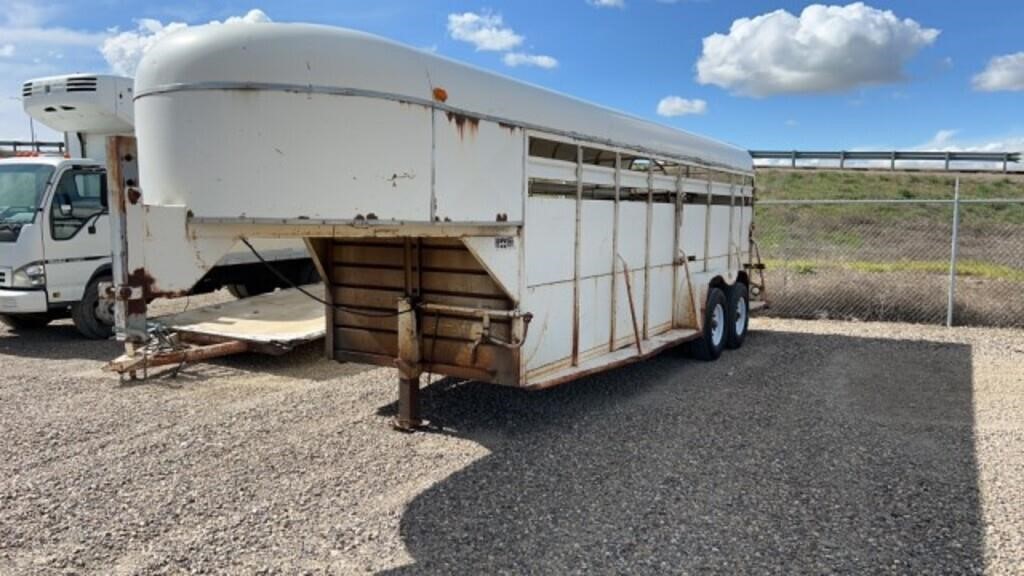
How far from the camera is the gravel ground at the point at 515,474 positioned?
12.0 ft

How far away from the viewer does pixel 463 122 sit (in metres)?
4.35

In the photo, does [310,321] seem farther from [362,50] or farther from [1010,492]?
[1010,492]

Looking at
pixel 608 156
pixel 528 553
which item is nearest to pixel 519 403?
pixel 608 156

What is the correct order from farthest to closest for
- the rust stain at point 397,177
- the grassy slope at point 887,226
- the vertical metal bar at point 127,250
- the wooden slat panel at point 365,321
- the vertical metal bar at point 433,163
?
the grassy slope at point 887,226, the wooden slat panel at point 365,321, the vertical metal bar at point 433,163, the rust stain at point 397,177, the vertical metal bar at point 127,250

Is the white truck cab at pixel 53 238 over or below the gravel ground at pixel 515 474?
over

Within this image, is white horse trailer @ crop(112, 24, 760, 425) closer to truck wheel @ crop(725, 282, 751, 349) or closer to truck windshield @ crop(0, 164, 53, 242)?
truck wheel @ crop(725, 282, 751, 349)

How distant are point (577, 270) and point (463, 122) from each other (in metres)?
1.74

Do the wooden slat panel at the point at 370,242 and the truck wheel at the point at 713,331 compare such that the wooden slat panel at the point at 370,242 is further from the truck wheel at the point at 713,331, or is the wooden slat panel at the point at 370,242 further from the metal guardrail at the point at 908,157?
the metal guardrail at the point at 908,157

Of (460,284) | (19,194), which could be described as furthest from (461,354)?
(19,194)

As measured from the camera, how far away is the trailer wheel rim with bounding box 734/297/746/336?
8.99 m

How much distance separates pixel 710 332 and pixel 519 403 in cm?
281

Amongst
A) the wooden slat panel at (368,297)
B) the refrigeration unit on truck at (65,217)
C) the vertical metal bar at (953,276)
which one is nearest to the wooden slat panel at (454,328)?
the wooden slat panel at (368,297)

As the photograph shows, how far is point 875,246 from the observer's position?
56.9 ft

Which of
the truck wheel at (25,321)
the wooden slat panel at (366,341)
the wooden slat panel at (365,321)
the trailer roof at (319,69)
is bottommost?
the truck wheel at (25,321)
